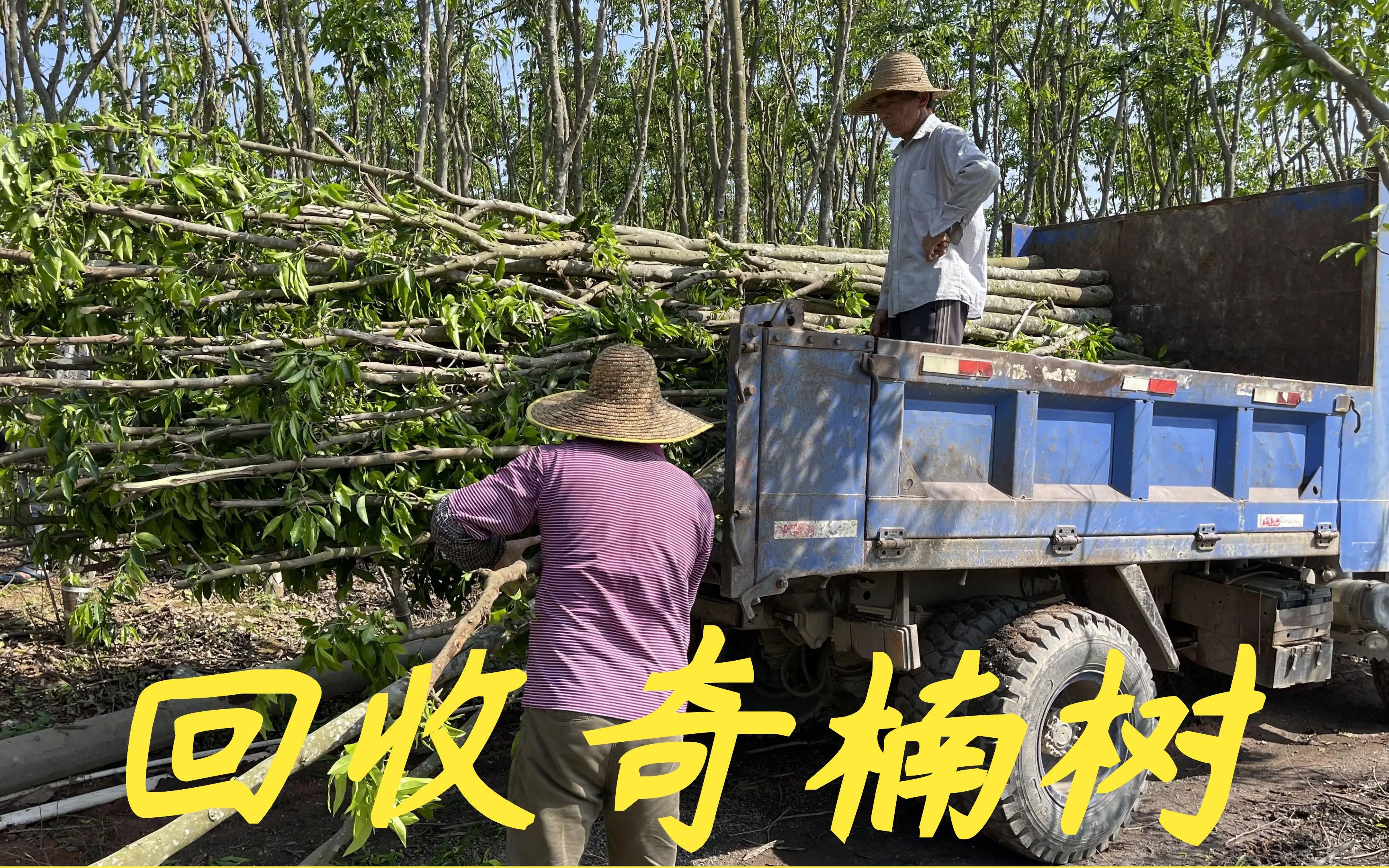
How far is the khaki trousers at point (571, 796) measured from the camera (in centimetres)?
279

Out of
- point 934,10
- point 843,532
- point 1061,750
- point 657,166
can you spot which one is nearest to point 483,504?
point 843,532

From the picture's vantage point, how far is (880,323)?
470 cm

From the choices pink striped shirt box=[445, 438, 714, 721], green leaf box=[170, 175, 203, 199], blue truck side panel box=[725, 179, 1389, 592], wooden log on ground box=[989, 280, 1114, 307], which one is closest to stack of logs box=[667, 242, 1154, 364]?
wooden log on ground box=[989, 280, 1114, 307]

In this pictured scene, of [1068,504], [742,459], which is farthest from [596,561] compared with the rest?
[1068,504]

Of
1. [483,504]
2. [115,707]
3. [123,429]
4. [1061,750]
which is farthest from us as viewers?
[115,707]

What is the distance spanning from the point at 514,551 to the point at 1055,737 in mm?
2381

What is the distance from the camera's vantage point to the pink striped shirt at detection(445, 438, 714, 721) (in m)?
2.84

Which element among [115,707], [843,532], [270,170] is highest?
[270,170]

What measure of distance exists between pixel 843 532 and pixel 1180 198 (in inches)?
907

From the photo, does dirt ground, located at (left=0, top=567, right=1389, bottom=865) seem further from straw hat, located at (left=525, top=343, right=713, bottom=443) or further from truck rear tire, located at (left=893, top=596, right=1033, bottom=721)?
straw hat, located at (left=525, top=343, right=713, bottom=443)

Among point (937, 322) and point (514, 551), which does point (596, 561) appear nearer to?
point (514, 551)

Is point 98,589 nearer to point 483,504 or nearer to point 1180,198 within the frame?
point 483,504

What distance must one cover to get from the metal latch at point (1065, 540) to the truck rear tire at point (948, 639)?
260 millimetres

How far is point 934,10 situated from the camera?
1869 centimetres
